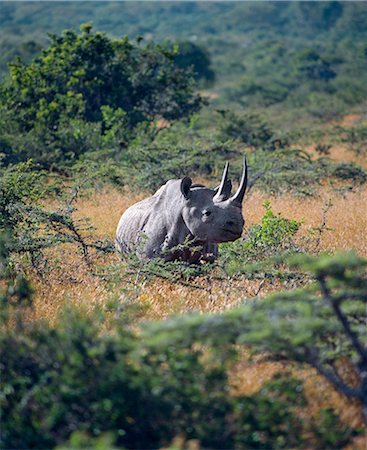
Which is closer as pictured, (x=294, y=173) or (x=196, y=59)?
(x=294, y=173)

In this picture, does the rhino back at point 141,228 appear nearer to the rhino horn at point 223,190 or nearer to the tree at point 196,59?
the rhino horn at point 223,190

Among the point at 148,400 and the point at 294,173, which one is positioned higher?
the point at 148,400

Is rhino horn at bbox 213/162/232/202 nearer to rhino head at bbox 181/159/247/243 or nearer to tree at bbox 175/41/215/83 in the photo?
rhino head at bbox 181/159/247/243

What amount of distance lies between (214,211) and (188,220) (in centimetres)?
35

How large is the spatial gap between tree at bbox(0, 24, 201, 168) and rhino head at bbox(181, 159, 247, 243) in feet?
30.0

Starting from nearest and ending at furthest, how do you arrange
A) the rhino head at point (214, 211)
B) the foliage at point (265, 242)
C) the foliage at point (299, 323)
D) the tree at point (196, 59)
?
the foliage at point (299, 323)
the rhino head at point (214, 211)
the foliage at point (265, 242)
the tree at point (196, 59)

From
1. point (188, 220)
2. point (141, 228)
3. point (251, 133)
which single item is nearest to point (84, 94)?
point (251, 133)

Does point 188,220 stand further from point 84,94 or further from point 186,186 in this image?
point 84,94

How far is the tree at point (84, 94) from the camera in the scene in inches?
712

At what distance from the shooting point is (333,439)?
168 inches

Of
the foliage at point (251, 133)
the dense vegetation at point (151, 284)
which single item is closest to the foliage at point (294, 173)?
the dense vegetation at point (151, 284)

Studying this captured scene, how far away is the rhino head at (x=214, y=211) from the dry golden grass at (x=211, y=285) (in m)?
0.48

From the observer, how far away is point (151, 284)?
7742mm

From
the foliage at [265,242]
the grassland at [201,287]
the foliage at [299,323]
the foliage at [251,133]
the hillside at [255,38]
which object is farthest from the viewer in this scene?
the hillside at [255,38]
